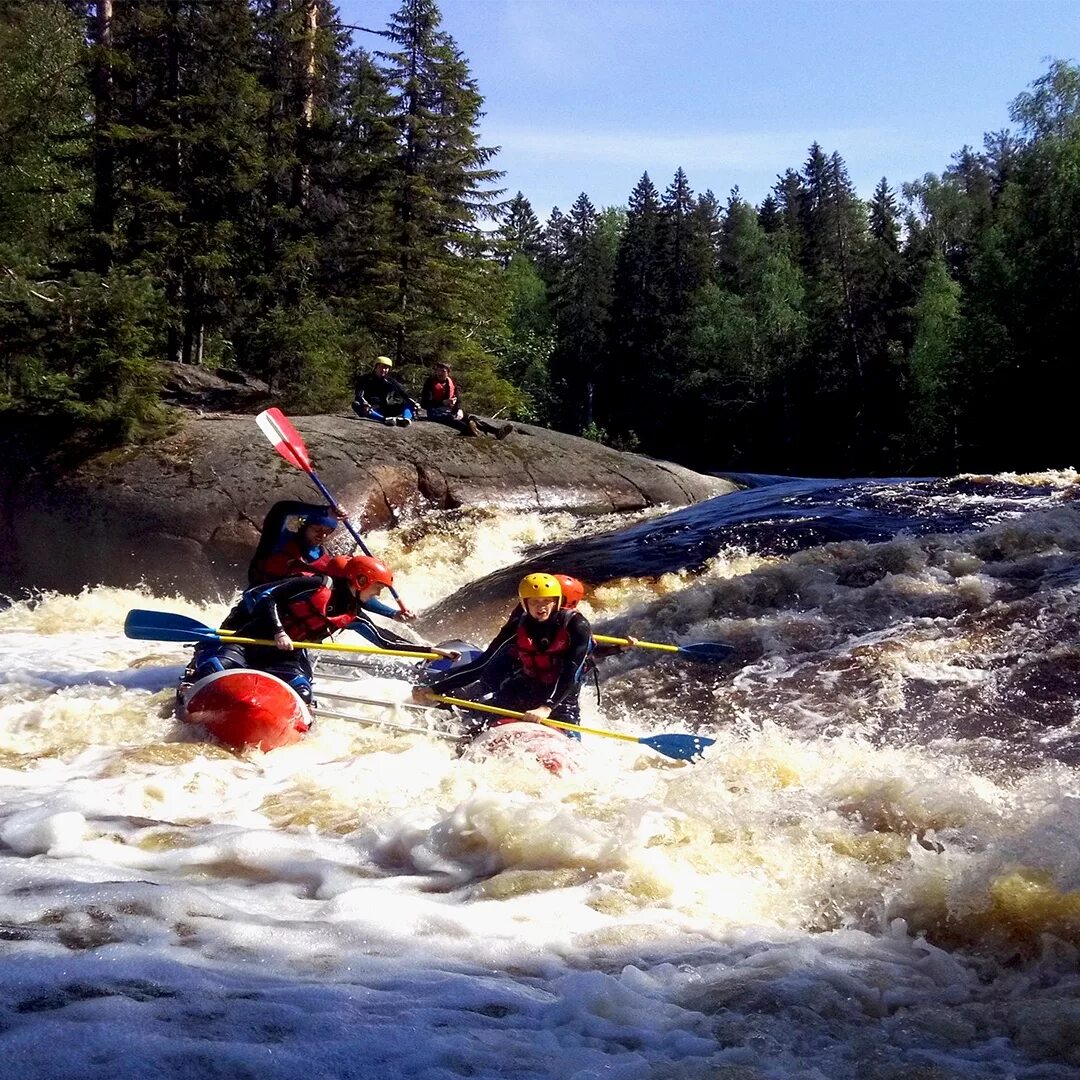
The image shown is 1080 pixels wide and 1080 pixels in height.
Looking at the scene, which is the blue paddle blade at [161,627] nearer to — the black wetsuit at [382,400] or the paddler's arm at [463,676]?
the paddler's arm at [463,676]

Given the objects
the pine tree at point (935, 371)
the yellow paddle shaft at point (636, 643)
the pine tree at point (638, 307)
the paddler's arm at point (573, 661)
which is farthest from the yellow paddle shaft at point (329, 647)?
the pine tree at point (638, 307)

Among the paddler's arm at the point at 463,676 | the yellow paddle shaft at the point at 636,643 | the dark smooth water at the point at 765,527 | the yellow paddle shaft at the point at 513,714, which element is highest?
the dark smooth water at the point at 765,527

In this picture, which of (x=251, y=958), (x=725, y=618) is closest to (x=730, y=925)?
(x=251, y=958)

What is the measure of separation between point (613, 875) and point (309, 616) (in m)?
3.40

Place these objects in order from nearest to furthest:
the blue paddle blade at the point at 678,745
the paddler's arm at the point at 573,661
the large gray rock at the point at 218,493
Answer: the blue paddle blade at the point at 678,745 < the paddler's arm at the point at 573,661 < the large gray rock at the point at 218,493

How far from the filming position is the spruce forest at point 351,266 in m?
16.4

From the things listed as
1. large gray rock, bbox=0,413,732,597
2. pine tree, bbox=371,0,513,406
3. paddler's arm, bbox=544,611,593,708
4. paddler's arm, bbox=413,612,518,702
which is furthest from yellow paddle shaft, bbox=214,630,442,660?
pine tree, bbox=371,0,513,406

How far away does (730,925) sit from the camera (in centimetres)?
379

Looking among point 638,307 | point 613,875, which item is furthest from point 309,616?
point 638,307

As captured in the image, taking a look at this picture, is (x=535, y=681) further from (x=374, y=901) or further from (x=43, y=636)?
(x=43, y=636)

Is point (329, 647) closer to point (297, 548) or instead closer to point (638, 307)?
point (297, 548)

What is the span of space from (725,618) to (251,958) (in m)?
5.70

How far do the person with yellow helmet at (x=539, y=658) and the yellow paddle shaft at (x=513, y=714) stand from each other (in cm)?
7

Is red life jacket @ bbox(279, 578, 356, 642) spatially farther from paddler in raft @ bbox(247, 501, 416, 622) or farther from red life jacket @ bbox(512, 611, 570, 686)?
red life jacket @ bbox(512, 611, 570, 686)
